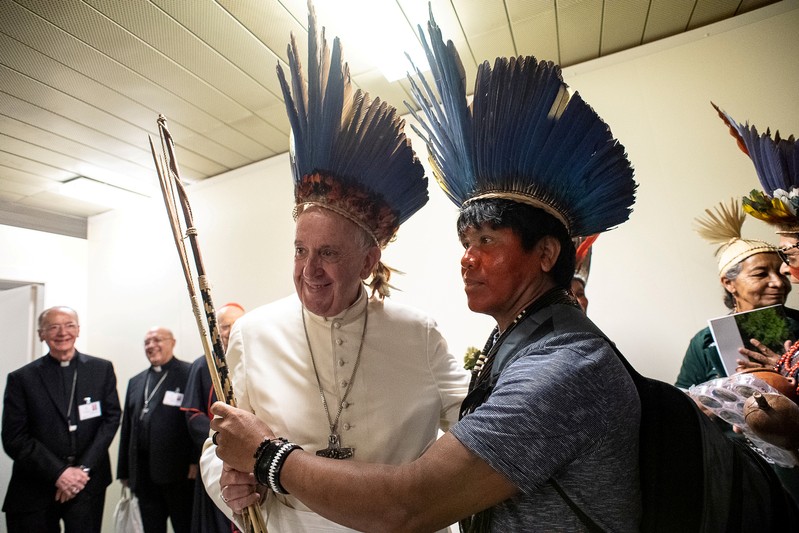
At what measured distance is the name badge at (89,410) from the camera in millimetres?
3361

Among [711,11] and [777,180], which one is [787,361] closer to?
[777,180]

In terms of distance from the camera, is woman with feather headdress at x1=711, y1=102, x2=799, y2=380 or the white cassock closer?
the white cassock

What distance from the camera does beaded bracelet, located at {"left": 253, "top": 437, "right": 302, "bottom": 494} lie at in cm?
92

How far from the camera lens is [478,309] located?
41.9 inches

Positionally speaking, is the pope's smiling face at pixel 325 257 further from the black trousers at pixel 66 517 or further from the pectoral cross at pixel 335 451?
the black trousers at pixel 66 517

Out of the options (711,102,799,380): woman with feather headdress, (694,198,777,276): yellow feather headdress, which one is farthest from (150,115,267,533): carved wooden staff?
(694,198,777,276): yellow feather headdress

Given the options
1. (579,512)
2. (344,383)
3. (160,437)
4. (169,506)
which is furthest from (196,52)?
(169,506)

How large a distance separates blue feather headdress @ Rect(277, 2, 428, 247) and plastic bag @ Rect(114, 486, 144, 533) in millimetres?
3078

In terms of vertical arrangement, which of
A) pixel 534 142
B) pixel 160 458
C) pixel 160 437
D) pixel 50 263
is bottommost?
pixel 160 458

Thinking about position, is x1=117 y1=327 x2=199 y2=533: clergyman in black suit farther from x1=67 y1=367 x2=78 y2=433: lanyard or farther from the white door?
the white door

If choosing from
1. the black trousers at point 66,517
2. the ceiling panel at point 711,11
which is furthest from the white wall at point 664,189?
the black trousers at point 66,517

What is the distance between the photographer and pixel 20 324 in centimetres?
456

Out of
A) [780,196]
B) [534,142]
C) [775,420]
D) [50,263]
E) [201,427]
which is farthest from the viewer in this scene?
[50,263]

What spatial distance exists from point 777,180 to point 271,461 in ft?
6.47
